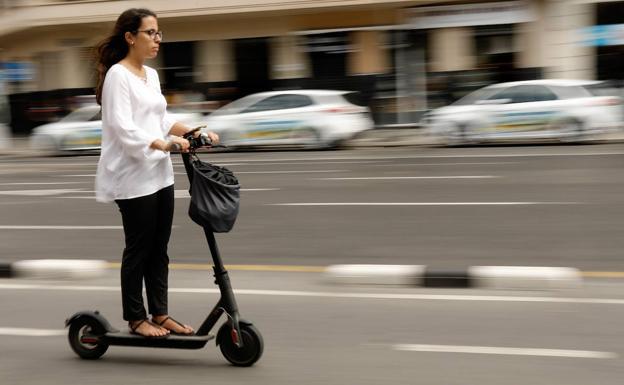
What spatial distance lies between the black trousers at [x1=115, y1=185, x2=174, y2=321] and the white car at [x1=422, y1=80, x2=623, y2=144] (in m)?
14.9

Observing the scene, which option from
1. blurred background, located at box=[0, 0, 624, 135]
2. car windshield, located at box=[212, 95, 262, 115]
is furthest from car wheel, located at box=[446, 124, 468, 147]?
blurred background, located at box=[0, 0, 624, 135]

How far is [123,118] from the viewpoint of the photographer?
4.31 metres

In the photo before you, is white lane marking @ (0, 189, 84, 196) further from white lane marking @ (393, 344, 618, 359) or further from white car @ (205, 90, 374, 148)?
white lane marking @ (393, 344, 618, 359)

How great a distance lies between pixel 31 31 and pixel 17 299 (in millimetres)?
25902

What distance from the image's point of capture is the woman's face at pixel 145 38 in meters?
4.41

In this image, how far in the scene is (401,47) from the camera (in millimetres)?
26094

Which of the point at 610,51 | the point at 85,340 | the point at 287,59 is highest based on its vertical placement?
the point at 287,59

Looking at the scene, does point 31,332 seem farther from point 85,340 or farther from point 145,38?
point 145,38

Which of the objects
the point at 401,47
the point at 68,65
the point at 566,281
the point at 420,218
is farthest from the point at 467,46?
the point at 566,281

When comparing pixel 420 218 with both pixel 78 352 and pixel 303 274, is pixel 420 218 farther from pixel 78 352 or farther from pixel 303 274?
pixel 78 352

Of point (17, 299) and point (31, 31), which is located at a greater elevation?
point (31, 31)

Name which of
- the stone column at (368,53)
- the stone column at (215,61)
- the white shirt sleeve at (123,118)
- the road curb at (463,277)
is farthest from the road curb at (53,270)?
the stone column at (215,61)

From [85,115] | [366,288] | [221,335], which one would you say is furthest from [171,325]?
[85,115]

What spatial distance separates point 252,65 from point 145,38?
80.0 ft
